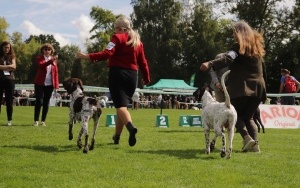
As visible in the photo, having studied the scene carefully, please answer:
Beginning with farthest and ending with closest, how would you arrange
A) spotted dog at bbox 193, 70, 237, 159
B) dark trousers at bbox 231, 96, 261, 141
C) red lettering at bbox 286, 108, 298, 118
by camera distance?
red lettering at bbox 286, 108, 298, 118 < dark trousers at bbox 231, 96, 261, 141 < spotted dog at bbox 193, 70, 237, 159

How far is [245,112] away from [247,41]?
1.20 metres

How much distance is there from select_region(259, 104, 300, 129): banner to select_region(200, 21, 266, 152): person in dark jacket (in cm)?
653

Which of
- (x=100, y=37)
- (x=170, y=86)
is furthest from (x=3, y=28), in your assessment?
(x=170, y=86)

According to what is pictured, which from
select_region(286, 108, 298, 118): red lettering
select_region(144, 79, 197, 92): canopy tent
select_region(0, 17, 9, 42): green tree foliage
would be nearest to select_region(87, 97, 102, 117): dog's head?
select_region(286, 108, 298, 118): red lettering

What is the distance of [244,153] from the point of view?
22.2 ft

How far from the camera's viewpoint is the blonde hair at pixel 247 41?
6729 millimetres

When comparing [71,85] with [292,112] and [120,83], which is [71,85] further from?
[292,112]

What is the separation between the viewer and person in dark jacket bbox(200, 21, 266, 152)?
6758 mm

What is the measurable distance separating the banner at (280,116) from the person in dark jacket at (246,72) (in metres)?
6.53

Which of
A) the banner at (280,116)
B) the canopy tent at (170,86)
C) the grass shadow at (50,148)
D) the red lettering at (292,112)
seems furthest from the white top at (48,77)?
the canopy tent at (170,86)

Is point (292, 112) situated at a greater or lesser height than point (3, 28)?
lesser

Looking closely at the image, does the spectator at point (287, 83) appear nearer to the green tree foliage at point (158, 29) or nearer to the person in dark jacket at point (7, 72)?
the person in dark jacket at point (7, 72)

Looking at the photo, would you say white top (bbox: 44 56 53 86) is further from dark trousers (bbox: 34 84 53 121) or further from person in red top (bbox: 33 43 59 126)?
dark trousers (bbox: 34 84 53 121)

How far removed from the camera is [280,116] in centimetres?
1386
